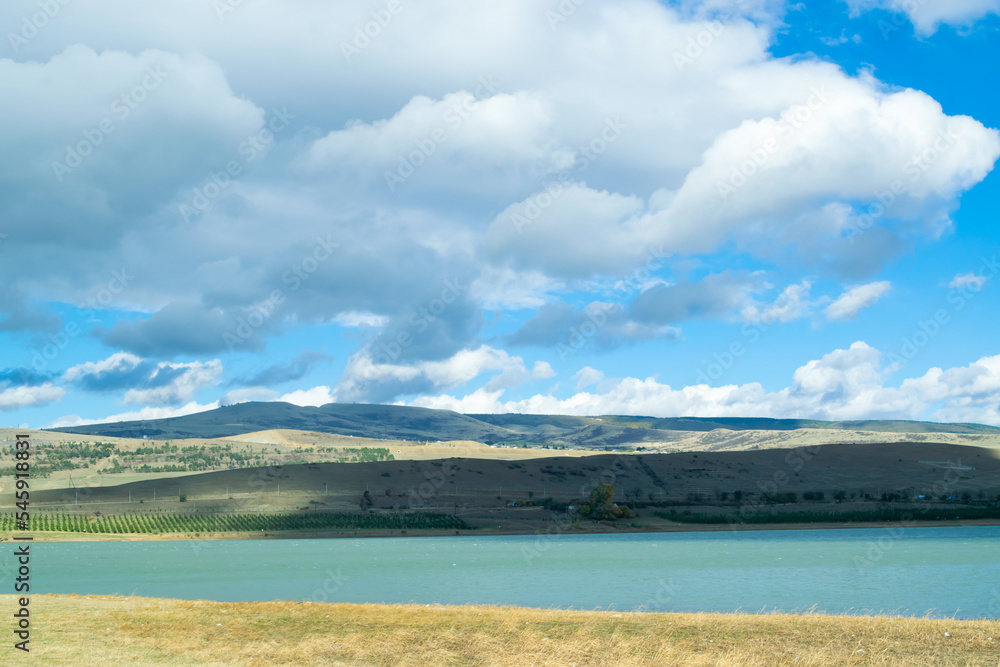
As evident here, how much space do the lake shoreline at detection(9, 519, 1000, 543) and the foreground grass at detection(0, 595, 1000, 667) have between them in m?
71.4

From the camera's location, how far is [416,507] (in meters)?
110

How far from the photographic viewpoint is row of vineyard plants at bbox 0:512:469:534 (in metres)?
95.8

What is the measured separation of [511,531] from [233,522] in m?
34.7

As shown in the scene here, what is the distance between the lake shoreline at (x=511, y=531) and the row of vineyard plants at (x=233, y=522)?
194 cm

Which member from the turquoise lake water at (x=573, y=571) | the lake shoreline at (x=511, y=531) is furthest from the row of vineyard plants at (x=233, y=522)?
the turquoise lake water at (x=573, y=571)

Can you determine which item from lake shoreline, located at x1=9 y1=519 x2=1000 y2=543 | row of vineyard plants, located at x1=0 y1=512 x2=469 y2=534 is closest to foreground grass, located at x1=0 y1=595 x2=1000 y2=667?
lake shoreline, located at x1=9 y1=519 x2=1000 y2=543

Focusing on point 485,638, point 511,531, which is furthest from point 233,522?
point 485,638

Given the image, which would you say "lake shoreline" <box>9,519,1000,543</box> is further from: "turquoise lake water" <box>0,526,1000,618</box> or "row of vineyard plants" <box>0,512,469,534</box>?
"turquoise lake water" <box>0,526,1000,618</box>

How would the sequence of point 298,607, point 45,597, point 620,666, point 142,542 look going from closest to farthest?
point 620,666 → point 298,607 → point 45,597 → point 142,542

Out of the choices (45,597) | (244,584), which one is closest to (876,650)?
(45,597)

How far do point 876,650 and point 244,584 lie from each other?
38.6 m

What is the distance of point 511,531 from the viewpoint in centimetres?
10194

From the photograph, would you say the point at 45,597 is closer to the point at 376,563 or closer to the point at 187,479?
the point at 376,563

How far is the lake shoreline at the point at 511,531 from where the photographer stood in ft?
296
